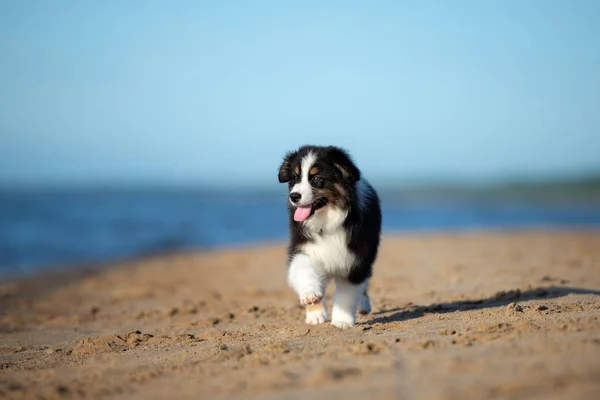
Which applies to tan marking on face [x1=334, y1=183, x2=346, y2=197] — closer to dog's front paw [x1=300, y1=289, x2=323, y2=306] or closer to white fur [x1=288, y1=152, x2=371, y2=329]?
white fur [x1=288, y1=152, x2=371, y2=329]

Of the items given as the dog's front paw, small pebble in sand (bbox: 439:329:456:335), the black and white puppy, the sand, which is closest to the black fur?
the black and white puppy

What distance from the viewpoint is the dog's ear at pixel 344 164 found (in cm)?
640

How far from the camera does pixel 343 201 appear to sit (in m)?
6.36

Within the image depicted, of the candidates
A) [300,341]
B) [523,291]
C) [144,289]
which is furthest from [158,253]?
[300,341]

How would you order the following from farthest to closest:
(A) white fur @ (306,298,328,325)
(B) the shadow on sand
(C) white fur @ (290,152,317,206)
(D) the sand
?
(B) the shadow on sand < (A) white fur @ (306,298,328,325) < (C) white fur @ (290,152,317,206) < (D) the sand

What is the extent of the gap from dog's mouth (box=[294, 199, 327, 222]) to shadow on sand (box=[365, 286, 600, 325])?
55.4 inches

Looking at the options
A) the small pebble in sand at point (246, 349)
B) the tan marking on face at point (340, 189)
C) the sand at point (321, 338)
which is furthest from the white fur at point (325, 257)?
the small pebble in sand at point (246, 349)

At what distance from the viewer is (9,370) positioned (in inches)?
211

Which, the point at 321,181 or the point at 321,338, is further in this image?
the point at 321,181

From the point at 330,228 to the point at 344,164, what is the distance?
648 millimetres

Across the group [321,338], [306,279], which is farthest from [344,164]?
[321,338]

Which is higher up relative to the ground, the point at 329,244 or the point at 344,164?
the point at 344,164

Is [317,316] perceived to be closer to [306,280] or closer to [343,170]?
[306,280]

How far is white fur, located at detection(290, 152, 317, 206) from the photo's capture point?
6238 mm
